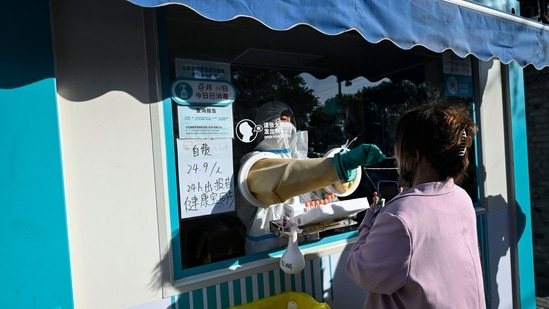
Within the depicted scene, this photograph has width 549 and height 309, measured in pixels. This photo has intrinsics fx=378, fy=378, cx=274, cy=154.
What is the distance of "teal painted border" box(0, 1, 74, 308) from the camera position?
1344 mm

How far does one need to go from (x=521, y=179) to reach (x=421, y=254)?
2.78 meters

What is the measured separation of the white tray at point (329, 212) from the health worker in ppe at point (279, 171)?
0.37 feet

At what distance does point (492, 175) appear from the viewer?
3264 mm

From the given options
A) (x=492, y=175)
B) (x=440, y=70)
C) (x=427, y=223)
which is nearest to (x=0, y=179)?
(x=427, y=223)

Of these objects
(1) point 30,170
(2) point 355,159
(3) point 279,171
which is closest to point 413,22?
(2) point 355,159

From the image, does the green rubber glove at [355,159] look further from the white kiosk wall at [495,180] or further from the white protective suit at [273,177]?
the white kiosk wall at [495,180]

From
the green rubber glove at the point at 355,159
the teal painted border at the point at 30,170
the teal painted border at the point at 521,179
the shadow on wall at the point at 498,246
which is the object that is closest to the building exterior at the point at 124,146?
the teal painted border at the point at 30,170

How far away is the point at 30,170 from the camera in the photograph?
139 centimetres

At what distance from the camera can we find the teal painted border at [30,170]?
4.41ft

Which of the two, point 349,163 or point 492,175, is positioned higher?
point 349,163

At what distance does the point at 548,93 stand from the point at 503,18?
292cm

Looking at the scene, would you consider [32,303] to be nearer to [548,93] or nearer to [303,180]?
[303,180]

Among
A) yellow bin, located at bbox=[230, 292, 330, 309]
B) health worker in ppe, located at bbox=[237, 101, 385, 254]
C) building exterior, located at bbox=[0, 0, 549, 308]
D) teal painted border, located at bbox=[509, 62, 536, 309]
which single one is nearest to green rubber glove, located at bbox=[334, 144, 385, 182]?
health worker in ppe, located at bbox=[237, 101, 385, 254]

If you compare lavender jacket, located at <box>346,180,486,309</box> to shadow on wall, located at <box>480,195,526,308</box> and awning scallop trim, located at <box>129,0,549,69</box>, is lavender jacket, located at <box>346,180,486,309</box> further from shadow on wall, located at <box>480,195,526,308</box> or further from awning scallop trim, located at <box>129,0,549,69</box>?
shadow on wall, located at <box>480,195,526,308</box>
